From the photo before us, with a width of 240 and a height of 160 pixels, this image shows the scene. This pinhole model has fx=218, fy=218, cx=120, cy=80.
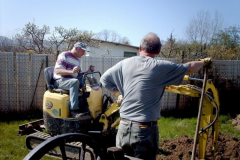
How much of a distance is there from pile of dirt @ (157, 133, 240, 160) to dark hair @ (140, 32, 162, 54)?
111 inches

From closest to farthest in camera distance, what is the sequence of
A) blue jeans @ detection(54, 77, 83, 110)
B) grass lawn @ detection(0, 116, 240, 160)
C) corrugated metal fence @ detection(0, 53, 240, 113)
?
blue jeans @ detection(54, 77, 83, 110) < grass lawn @ detection(0, 116, 240, 160) < corrugated metal fence @ detection(0, 53, 240, 113)

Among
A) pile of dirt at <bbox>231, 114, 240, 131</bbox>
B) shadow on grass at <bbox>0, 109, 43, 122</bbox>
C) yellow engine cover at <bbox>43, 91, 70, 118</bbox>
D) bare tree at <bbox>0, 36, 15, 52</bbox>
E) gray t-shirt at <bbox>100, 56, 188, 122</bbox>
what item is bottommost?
shadow on grass at <bbox>0, 109, 43, 122</bbox>

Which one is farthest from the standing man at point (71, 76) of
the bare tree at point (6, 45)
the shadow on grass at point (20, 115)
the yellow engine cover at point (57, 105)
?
the bare tree at point (6, 45)

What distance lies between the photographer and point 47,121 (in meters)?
4.64

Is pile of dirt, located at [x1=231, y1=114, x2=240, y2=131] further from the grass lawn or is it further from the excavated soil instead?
the excavated soil

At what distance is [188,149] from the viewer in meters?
4.67

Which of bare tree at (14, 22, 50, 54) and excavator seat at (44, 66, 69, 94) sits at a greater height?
bare tree at (14, 22, 50, 54)

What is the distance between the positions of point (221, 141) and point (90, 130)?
3.12 meters

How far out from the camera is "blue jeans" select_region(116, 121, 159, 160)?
2191 mm

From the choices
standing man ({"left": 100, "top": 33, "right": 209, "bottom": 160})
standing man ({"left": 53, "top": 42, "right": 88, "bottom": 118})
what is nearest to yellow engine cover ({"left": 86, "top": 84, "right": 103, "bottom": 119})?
standing man ({"left": 53, "top": 42, "right": 88, "bottom": 118})

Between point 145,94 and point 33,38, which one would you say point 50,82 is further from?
point 33,38

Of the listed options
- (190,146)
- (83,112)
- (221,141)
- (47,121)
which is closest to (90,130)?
(83,112)

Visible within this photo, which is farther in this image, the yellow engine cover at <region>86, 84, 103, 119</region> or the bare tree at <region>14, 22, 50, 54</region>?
the bare tree at <region>14, 22, 50, 54</region>

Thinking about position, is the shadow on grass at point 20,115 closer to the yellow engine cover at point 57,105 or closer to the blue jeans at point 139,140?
the yellow engine cover at point 57,105
